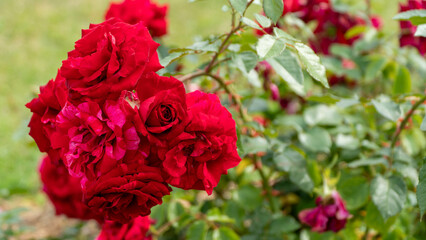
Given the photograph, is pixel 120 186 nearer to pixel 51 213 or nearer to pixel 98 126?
pixel 98 126

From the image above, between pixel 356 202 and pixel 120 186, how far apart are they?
797 millimetres

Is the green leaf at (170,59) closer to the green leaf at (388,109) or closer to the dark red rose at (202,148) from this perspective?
the dark red rose at (202,148)

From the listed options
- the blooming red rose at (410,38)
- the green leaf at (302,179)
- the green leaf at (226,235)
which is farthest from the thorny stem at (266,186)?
the blooming red rose at (410,38)

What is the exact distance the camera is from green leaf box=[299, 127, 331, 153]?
4.67 feet

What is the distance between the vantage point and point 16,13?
5.09m

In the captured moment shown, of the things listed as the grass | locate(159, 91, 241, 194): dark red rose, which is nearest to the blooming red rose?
locate(159, 91, 241, 194): dark red rose

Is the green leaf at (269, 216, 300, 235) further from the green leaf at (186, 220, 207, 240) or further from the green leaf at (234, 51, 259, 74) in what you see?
the green leaf at (234, 51, 259, 74)

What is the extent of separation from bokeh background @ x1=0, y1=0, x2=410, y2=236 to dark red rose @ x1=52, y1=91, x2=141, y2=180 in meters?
2.32

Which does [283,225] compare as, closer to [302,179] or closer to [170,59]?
[302,179]

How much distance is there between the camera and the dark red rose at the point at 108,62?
764 millimetres

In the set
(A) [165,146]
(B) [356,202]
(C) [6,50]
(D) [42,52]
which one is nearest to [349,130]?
(B) [356,202]

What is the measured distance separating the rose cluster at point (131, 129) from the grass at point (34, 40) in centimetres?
242

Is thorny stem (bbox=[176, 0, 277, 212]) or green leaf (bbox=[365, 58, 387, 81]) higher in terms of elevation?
thorny stem (bbox=[176, 0, 277, 212])

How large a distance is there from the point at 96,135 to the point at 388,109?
73 cm
